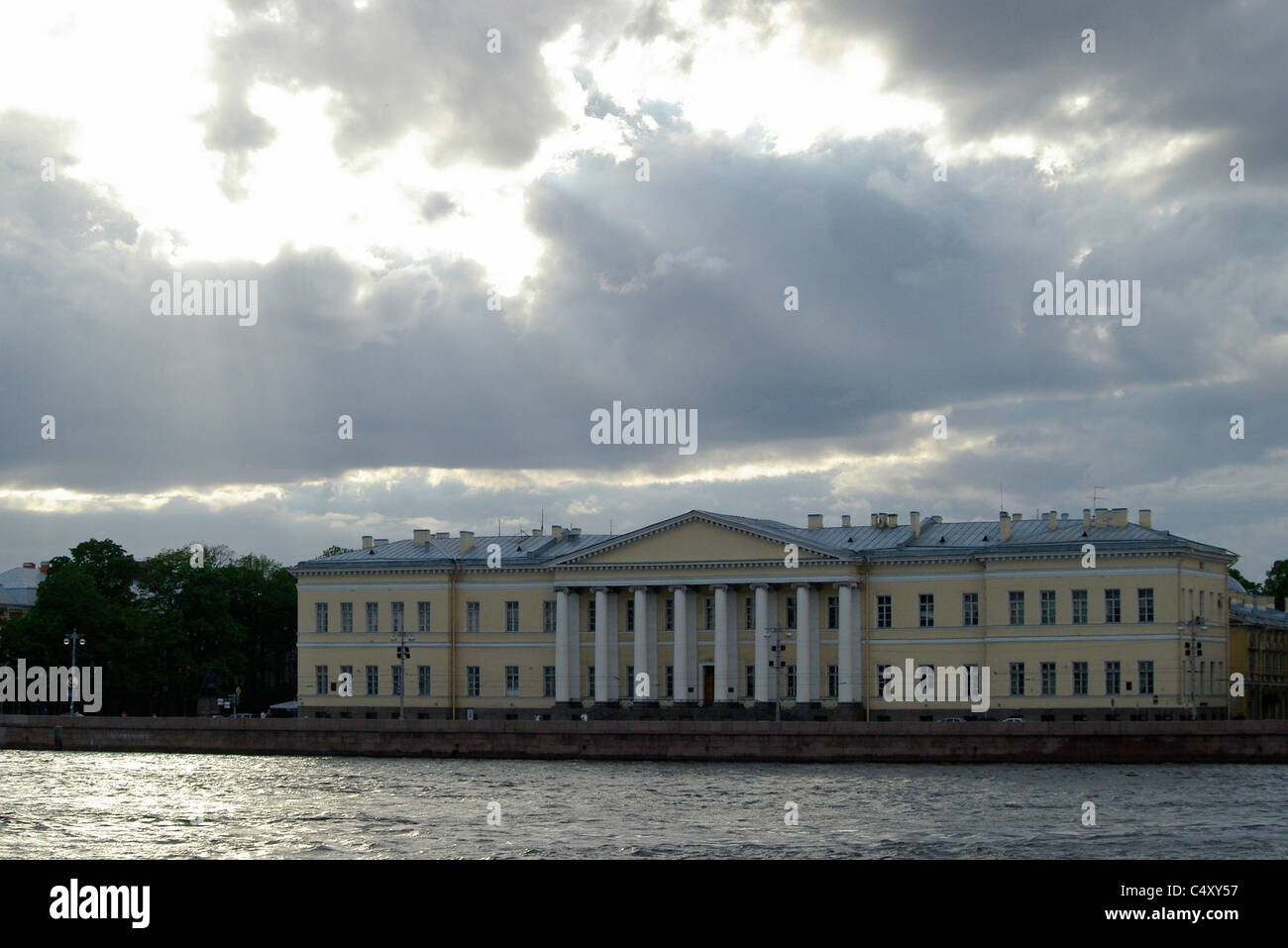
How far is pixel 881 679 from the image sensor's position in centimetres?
7288

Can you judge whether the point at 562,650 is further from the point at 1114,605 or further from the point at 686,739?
the point at 1114,605

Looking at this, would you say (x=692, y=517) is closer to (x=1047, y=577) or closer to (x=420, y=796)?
(x=1047, y=577)

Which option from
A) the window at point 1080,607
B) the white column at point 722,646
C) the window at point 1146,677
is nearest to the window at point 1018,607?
the window at point 1080,607

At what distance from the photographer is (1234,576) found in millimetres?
108562

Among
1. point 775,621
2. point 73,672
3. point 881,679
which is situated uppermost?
point 775,621

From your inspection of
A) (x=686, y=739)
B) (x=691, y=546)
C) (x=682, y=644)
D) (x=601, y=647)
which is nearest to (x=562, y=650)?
(x=601, y=647)

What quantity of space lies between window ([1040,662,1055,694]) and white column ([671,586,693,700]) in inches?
622

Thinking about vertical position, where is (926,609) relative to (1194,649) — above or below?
above

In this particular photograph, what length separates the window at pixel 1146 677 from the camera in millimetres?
66688

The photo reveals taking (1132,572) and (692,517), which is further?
(692,517)

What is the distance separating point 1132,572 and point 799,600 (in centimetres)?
1415

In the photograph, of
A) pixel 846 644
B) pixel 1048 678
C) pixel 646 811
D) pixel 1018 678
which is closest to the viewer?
pixel 646 811

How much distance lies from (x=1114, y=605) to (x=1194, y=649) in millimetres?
3514
